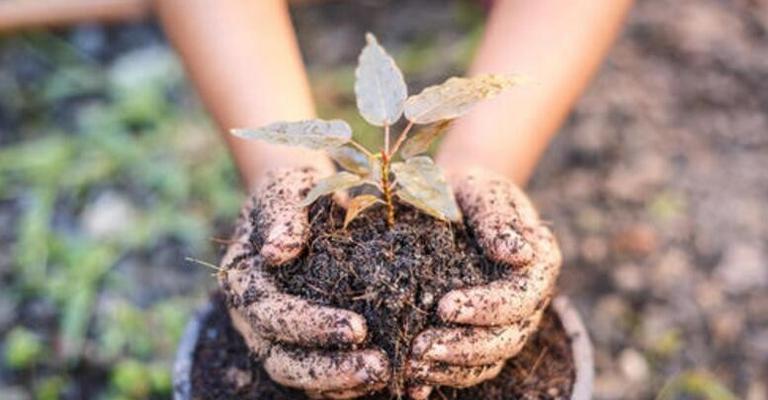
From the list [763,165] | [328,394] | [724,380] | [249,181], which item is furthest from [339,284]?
[763,165]

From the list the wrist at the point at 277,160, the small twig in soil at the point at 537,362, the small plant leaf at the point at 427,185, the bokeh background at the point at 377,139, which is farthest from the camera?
the bokeh background at the point at 377,139

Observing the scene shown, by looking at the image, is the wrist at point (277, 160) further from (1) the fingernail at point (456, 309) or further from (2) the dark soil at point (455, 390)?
(1) the fingernail at point (456, 309)

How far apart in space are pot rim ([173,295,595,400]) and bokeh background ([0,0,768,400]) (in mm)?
522

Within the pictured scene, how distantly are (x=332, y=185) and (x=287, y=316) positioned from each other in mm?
175

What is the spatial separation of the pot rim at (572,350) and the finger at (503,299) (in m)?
0.14

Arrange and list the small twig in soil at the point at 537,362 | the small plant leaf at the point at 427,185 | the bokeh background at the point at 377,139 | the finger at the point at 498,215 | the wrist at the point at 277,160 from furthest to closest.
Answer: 1. the bokeh background at the point at 377,139
2. the wrist at the point at 277,160
3. the small twig in soil at the point at 537,362
4. the finger at the point at 498,215
5. the small plant leaf at the point at 427,185

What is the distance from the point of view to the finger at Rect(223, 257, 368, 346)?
44.6 inches

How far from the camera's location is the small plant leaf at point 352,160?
121cm

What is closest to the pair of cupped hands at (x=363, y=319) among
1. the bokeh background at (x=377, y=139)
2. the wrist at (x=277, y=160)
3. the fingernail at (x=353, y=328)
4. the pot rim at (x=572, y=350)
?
the fingernail at (x=353, y=328)

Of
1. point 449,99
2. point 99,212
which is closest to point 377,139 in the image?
point 99,212

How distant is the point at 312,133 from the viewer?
3.72ft

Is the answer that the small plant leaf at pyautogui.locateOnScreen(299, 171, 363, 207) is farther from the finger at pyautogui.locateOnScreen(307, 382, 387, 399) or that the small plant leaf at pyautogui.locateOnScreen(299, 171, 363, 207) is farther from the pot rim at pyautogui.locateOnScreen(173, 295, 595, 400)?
the pot rim at pyautogui.locateOnScreen(173, 295, 595, 400)

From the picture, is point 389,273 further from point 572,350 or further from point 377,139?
point 377,139

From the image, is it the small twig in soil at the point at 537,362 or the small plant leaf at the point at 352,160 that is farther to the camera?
the small twig in soil at the point at 537,362
